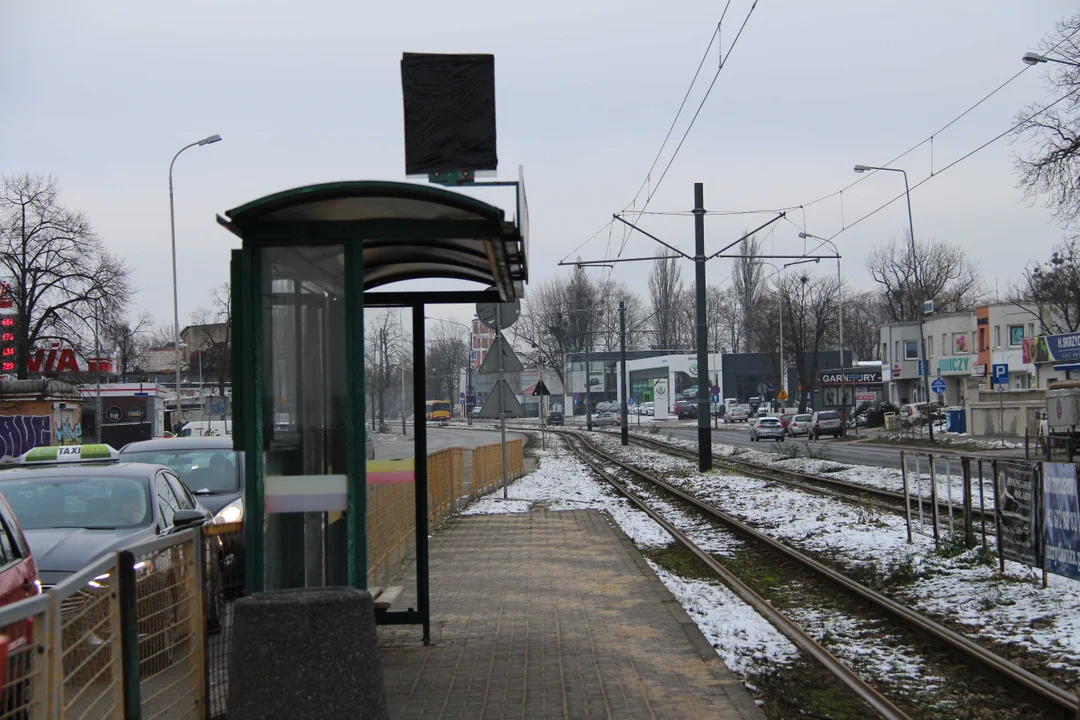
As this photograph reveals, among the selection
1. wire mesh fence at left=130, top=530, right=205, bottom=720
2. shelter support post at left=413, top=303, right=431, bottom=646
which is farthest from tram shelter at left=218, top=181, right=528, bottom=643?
shelter support post at left=413, top=303, right=431, bottom=646

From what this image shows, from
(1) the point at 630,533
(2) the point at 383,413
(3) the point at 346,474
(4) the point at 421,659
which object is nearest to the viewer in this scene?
(3) the point at 346,474

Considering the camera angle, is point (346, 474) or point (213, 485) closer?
point (346, 474)

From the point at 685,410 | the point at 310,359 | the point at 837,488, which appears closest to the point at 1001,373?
the point at 837,488

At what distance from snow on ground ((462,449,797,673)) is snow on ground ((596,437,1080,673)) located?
4.10ft

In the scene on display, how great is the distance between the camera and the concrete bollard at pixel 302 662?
4.70m

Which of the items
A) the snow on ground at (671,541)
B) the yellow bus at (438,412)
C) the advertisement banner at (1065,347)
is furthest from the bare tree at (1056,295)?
the yellow bus at (438,412)

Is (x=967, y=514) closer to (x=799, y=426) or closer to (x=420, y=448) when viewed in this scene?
(x=420, y=448)

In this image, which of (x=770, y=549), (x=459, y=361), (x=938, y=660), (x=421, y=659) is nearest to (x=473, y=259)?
(x=421, y=659)

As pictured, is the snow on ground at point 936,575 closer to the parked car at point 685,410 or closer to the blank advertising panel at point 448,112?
the blank advertising panel at point 448,112

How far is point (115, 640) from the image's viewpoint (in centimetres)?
430

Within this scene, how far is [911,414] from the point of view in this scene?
2084 inches

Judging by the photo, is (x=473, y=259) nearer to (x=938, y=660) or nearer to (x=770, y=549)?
(x=938, y=660)

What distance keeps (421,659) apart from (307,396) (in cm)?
208

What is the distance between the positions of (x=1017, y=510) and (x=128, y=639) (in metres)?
7.91
